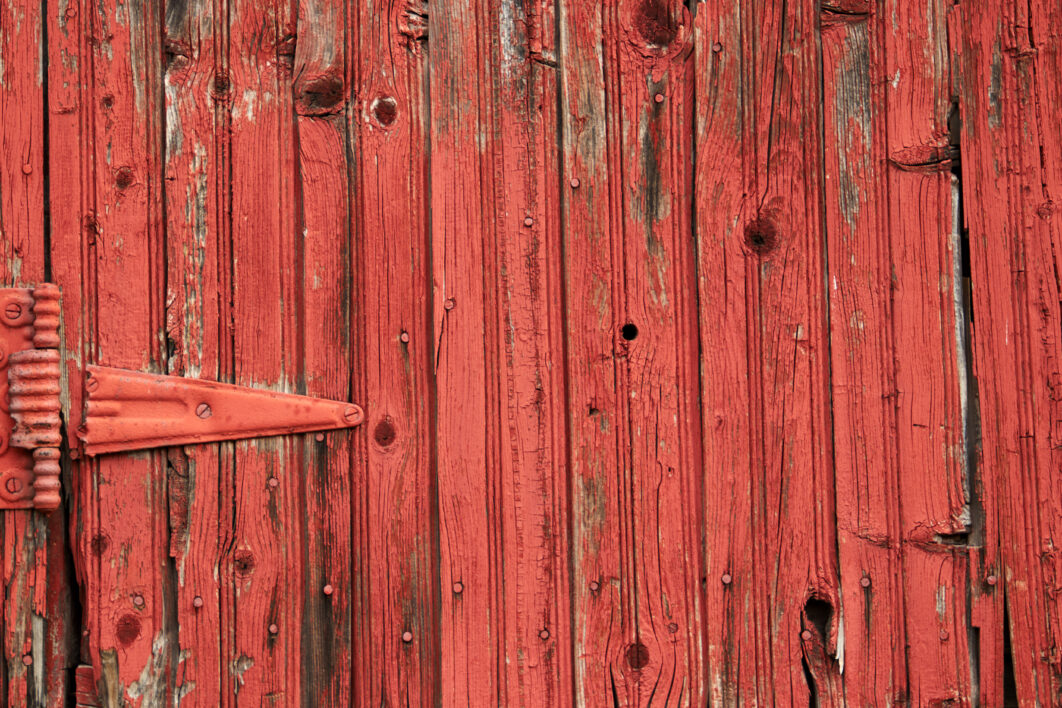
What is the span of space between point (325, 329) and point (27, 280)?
0.68 meters

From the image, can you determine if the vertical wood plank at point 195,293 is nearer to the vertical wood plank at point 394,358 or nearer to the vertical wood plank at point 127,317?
the vertical wood plank at point 127,317

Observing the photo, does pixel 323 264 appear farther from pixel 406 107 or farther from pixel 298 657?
pixel 298 657

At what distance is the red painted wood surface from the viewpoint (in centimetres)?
204

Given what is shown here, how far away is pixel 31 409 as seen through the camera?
1982mm

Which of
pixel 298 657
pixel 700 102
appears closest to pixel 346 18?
pixel 700 102

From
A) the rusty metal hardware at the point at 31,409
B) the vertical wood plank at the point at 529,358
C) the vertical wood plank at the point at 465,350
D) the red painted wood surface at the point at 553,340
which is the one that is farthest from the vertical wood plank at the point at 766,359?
the rusty metal hardware at the point at 31,409

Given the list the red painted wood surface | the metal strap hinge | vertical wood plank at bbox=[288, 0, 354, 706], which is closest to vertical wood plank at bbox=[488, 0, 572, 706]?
the red painted wood surface

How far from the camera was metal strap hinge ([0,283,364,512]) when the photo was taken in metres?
1.99

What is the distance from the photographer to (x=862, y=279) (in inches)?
82.5

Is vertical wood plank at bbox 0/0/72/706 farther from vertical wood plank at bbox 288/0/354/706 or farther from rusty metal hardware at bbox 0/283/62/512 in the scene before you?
vertical wood plank at bbox 288/0/354/706

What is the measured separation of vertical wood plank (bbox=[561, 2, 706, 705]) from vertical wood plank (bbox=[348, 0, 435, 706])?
34 centimetres

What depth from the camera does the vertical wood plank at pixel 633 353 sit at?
6.74ft

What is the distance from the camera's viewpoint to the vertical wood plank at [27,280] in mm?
2008

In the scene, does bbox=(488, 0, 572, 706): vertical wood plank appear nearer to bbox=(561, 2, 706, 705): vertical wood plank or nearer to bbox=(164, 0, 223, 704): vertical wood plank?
bbox=(561, 2, 706, 705): vertical wood plank
